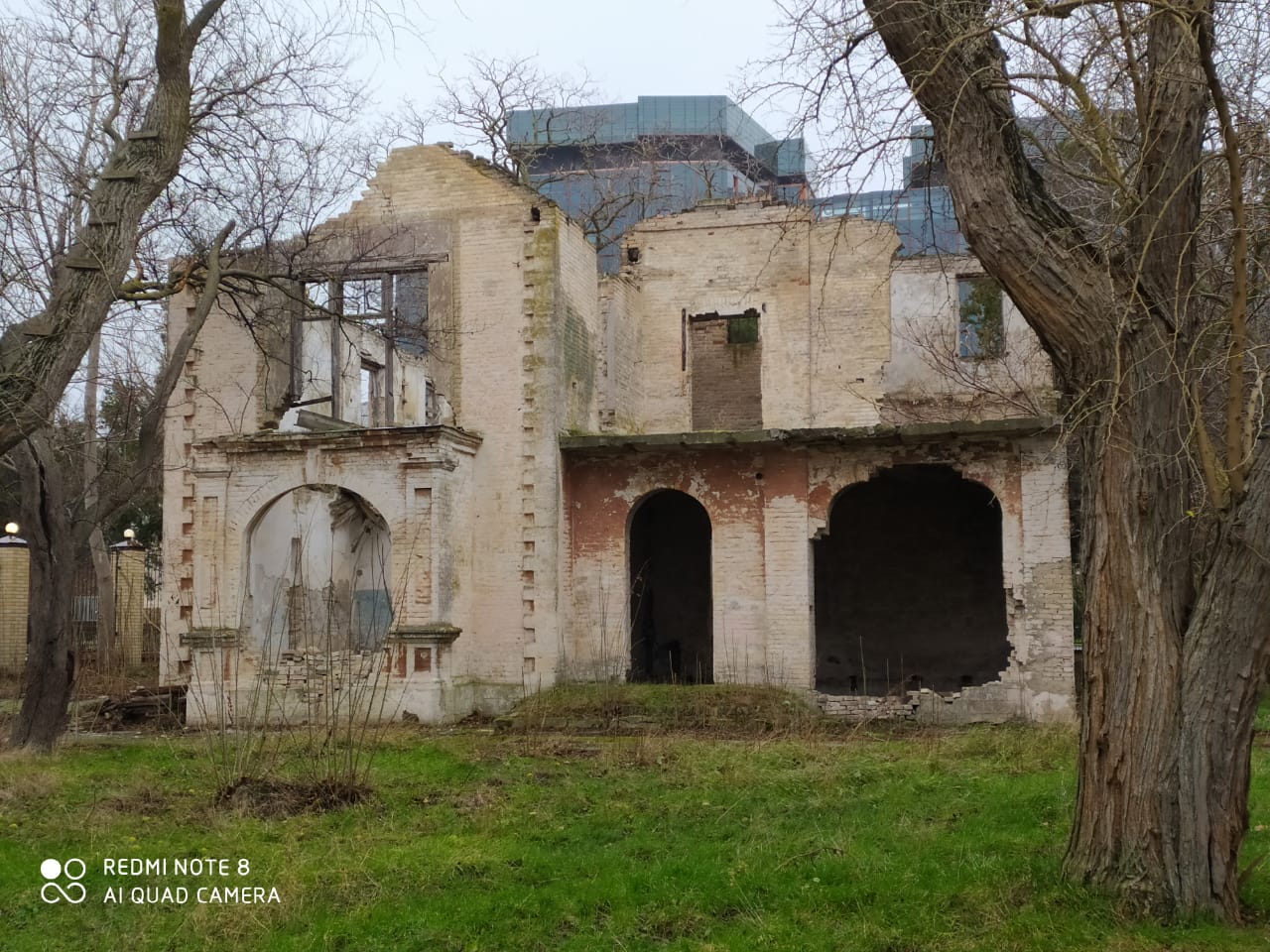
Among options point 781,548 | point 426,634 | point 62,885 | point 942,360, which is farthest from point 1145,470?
point 942,360

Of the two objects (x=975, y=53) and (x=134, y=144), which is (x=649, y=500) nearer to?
(x=134, y=144)

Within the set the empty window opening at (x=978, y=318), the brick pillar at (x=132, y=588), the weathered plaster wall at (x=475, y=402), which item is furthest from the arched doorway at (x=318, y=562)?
the empty window opening at (x=978, y=318)

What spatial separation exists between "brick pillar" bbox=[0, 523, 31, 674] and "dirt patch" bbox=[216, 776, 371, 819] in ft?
53.0

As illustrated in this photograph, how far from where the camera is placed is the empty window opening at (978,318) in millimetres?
19625

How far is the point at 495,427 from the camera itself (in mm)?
16328

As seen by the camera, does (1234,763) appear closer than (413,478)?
Yes

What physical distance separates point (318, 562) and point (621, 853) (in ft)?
46.3

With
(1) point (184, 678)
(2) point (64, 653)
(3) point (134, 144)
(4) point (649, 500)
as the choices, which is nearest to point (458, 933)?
(3) point (134, 144)

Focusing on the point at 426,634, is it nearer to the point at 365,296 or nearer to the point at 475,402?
the point at 475,402

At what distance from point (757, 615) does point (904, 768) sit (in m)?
5.50

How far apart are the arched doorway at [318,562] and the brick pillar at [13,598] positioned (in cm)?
610

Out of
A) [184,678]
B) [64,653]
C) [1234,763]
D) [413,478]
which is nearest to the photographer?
[1234,763]

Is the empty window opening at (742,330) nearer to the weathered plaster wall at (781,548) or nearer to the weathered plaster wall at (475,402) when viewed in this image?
the weathered plaster wall at (475,402)

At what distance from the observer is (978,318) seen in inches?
802
